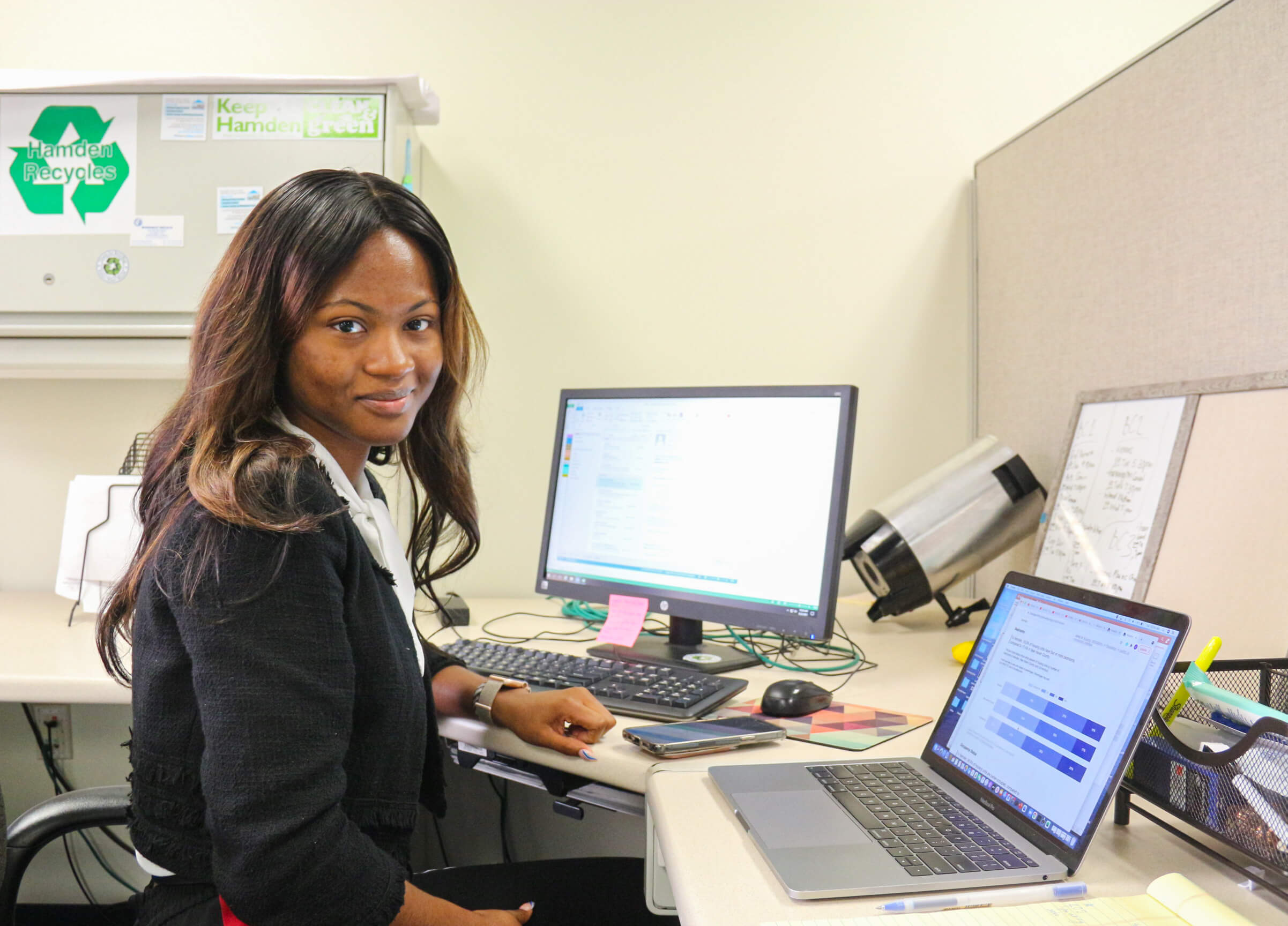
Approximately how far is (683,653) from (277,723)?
0.73 metres

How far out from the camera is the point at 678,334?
74.9 inches

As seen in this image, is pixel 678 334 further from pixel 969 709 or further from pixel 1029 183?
pixel 969 709

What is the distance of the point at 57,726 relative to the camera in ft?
6.42

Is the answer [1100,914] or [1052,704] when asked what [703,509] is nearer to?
[1052,704]

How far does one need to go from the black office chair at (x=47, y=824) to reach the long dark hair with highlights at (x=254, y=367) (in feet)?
0.63

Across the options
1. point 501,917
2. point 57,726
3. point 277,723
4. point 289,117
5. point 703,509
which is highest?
point 289,117

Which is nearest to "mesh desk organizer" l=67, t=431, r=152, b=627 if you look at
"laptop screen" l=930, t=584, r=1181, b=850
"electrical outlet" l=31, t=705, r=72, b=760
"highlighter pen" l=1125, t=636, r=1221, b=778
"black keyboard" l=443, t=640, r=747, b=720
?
"electrical outlet" l=31, t=705, r=72, b=760

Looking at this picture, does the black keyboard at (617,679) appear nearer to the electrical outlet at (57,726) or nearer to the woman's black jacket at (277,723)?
the woman's black jacket at (277,723)

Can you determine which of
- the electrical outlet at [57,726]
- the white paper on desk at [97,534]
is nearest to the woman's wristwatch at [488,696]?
the white paper on desk at [97,534]

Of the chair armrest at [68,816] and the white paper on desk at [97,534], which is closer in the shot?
the chair armrest at [68,816]

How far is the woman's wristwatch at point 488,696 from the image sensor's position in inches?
43.9

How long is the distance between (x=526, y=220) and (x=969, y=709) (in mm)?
1337

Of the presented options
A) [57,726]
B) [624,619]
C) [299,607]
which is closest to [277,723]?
[299,607]

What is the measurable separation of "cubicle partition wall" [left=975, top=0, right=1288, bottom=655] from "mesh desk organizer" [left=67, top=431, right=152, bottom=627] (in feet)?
4.65
